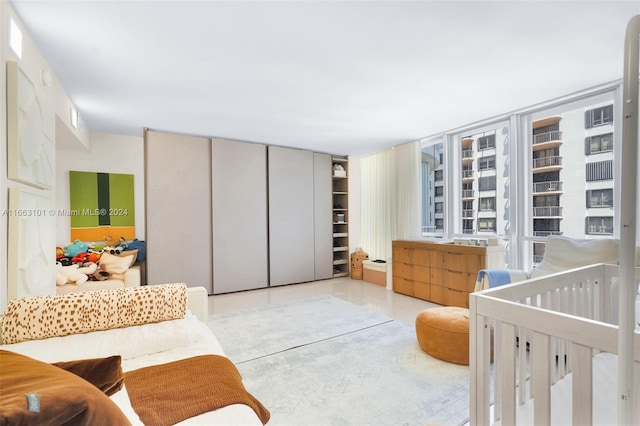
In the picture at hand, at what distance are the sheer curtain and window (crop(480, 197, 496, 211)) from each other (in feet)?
3.00

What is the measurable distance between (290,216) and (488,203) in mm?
2967

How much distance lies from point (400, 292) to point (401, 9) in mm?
3676

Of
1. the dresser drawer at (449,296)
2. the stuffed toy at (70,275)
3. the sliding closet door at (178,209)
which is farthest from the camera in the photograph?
the sliding closet door at (178,209)

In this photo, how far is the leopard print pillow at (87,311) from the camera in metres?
1.49

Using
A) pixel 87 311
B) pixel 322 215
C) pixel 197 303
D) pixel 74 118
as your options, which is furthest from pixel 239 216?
pixel 87 311

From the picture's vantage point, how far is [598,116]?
3000mm

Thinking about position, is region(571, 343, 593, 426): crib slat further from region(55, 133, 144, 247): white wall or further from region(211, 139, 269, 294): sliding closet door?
region(55, 133, 144, 247): white wall

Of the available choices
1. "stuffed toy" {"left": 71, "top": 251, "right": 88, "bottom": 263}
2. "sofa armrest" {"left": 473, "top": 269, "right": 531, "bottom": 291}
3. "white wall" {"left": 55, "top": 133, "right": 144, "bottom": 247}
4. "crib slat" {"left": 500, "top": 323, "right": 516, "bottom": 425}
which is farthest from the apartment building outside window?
"stuffed toy" {"left": 71, "top": 251, "right": 88, "bottom": 263}

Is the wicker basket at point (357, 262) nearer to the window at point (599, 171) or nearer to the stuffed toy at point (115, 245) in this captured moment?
the window at point (599, 171)

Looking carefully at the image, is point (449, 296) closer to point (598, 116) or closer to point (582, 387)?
point (598, 116)

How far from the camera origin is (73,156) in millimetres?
3973

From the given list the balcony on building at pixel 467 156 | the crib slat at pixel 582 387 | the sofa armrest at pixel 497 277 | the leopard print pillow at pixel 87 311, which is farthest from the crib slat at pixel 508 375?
the balcony on building at pixel 467 156

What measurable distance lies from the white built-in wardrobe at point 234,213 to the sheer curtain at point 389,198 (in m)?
0.76

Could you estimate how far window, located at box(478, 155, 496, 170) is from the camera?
388 cm
